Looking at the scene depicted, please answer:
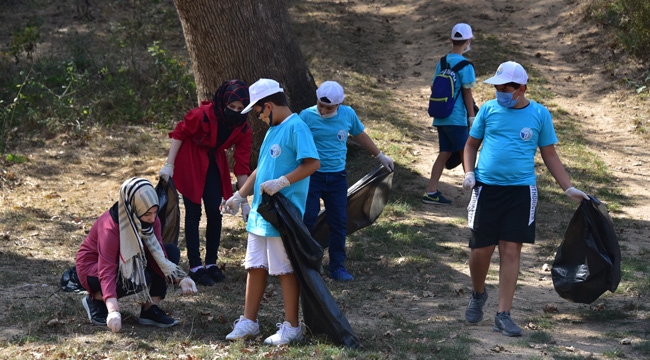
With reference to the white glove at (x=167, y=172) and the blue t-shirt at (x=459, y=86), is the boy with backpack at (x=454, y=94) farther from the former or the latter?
the white glove at (x=167, y=172)

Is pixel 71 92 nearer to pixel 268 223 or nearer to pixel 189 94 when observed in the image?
pixel 189 94

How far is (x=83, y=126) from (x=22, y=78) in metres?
2.38

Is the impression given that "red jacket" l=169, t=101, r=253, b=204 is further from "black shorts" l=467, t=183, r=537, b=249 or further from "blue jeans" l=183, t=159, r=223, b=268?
"black shorts" l=467, t=183, r=537, b=249

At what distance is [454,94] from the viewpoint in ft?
27.8

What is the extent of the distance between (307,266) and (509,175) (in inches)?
60.8

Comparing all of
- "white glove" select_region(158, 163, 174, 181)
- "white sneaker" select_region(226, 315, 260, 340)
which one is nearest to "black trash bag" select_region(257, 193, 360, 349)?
"white sneaker" select_region(226, 315, 260, 340)

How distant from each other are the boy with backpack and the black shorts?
114 inches

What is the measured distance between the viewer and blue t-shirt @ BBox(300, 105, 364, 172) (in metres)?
6.73

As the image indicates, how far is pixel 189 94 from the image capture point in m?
11.9

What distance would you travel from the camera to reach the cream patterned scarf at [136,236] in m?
5.10

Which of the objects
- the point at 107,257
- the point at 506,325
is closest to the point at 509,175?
the point at 506,325

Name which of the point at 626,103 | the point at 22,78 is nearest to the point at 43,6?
the point at 22,78

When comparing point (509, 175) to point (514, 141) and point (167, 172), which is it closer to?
point (514, 141)

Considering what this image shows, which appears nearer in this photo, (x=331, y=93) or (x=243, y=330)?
(x=243, y=330)
